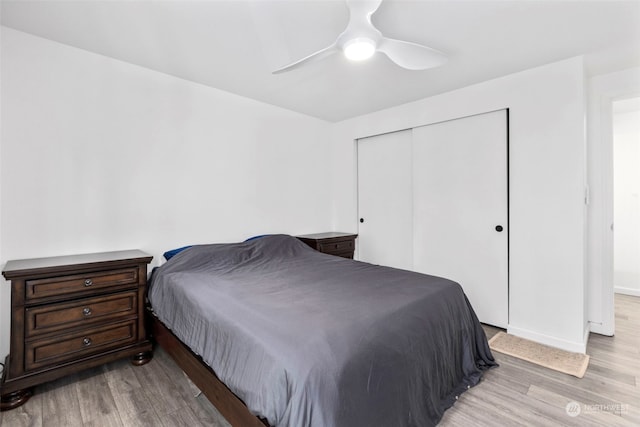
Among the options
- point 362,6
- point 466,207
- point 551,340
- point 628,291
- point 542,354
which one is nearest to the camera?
point 362,6

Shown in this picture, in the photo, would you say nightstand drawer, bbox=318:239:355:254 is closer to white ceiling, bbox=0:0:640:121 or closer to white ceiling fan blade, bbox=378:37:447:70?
white ceiling, bbox=0:0:640:121

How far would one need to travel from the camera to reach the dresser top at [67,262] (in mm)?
1732

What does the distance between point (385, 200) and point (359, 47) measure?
233 centimetres

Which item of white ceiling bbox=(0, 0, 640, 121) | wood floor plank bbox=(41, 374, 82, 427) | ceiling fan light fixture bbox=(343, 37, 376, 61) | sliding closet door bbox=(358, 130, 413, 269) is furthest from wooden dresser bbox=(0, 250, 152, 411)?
sliding closet door bbox=(358, 130, 413, 269)

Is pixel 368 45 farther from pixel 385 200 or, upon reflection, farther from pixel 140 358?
pixel 140 358

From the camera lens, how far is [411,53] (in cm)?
182

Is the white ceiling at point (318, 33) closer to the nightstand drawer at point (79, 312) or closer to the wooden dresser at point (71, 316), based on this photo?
the wooden dresser at point (71, 316)

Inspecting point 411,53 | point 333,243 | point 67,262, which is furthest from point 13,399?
point 411,53

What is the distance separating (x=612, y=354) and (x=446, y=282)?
5.42 feet

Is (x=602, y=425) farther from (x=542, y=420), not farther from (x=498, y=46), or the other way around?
(x=498, y=46)

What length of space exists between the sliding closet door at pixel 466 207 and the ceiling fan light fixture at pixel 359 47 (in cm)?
176

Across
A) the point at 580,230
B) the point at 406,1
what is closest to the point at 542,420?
the point at 580,230

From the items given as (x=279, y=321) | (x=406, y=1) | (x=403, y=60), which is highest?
(x=406, y=1)

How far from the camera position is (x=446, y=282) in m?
2.02
